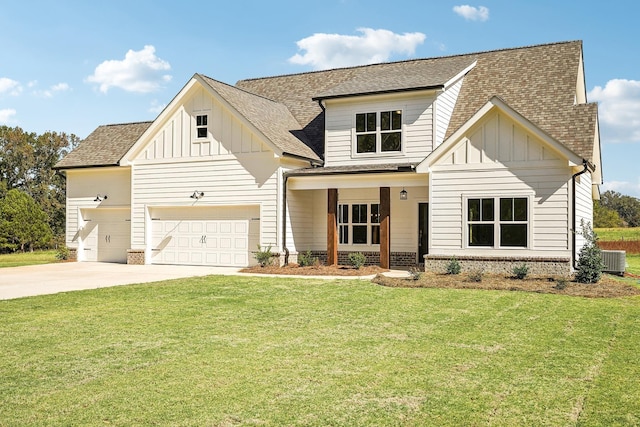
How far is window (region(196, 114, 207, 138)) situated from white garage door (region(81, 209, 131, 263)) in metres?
5.40

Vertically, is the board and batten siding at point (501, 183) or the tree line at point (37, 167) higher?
the tree line at point (37, 167)

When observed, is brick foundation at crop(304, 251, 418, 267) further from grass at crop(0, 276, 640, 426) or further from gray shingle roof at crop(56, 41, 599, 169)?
grass at crop(0, 276, 640, 426)

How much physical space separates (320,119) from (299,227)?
519cm

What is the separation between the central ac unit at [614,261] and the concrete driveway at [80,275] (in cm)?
1232

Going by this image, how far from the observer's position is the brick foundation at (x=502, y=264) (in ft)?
54.9

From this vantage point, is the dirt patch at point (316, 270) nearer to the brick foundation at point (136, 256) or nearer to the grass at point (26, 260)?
Result: the brick foundation at point (136, 256)

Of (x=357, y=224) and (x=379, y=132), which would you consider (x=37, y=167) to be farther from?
(x=379, y=132)

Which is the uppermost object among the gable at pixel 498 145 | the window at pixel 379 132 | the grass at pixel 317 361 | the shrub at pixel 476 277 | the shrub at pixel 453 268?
the window at pixel 379 132

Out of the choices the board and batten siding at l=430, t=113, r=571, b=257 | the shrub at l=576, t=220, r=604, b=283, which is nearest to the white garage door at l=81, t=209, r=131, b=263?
the board and batten siding at l=430, t=113, r=571, b=257

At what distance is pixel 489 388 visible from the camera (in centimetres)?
633

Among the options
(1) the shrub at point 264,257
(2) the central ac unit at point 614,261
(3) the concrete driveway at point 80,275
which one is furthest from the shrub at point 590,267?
(3) the concrete driveway at point 80,275

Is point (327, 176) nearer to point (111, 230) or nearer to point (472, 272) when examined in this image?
point (472, 272)

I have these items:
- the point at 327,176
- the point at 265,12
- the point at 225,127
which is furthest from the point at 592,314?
the point at 225,127

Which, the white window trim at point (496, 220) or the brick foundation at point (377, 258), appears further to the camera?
the brick foundation at point (377, 258)
